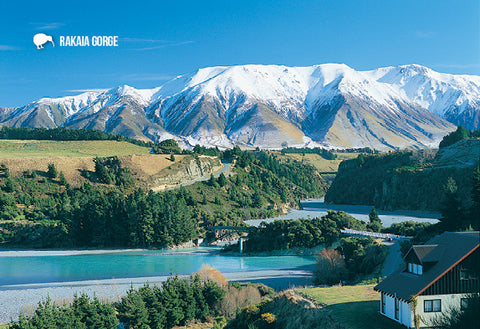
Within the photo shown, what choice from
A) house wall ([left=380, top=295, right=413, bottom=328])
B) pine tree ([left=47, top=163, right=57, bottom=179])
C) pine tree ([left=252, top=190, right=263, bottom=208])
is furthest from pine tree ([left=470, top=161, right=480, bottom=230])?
pine tree ([left=47, top=163, right=57, bottom=179])

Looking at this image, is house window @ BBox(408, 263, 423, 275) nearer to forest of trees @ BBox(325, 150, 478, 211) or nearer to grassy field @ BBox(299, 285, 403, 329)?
grassy field @ BBox(299, 285, 403, 329)

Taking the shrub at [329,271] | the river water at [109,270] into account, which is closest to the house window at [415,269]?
the river water at [109,270]

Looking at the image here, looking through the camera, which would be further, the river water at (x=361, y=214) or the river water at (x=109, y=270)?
the river water at (x=361, y=214)

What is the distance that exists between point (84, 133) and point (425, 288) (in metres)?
122

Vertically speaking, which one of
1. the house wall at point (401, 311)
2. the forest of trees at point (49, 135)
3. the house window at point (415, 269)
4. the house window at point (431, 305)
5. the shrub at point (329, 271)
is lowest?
the shrub at point (329, 271)

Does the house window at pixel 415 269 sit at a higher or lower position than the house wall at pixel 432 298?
higher

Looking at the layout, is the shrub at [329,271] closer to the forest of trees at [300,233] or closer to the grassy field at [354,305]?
the grassy field at [354,305]

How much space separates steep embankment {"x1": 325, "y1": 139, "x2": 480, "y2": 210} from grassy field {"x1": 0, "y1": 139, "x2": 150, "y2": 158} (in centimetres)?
6210

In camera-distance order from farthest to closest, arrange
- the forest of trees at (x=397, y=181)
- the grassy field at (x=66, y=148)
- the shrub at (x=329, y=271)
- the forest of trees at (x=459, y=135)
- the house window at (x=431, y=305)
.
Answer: the forest of trees at (x=459, y=135)
the grassy field at (x=66, y=148)
the forest of trees at (x=397, y=181)
the shrub at (x=329, y=271)
the house window at (x=431, y=305)

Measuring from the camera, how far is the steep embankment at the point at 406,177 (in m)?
104

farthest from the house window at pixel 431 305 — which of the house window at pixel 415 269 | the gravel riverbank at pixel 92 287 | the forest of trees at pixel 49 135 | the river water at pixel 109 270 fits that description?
the forest of trees at pixel 49 135

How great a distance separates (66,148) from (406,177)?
3349 inches

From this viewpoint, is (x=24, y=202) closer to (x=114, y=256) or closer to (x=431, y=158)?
(x=114, y=256)

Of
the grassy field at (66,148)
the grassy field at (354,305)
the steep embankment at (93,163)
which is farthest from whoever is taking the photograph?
the grassy field at (66,148)
